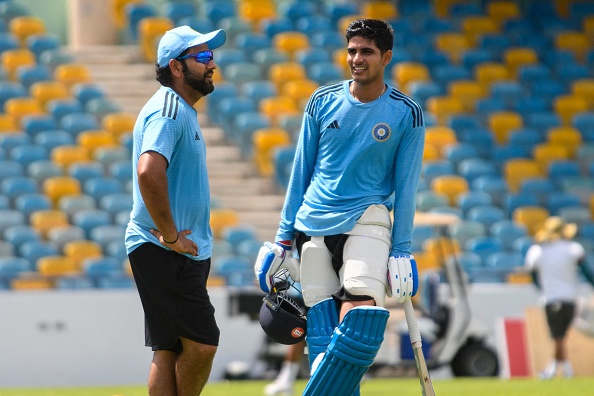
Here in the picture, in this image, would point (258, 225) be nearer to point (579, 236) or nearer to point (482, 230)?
point (482, 230)

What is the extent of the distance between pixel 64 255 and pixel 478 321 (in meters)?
5.01

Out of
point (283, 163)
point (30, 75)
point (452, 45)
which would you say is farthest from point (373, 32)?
point (452, 45)

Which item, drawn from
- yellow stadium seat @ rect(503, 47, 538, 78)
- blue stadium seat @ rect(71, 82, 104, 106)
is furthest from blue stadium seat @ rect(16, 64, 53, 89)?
yellow stadium seat @ rect(503, 47, 538, 78)

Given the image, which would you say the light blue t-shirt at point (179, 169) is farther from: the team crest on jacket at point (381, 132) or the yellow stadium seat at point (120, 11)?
the yellow stadium seat at point (120, 11)

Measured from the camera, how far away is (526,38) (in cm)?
2106

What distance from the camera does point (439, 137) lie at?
60.0ft

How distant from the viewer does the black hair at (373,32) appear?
19.9 ft

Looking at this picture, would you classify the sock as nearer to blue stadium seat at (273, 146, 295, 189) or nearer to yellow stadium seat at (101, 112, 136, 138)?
blue stadium seat at (273, 146, 295, 189)

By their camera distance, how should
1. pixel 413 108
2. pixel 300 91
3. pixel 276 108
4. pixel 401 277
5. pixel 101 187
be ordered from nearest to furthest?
pixel 401 277 → pixel 413 108 → pixel 101 187 → pixel 276 108 → pixel 300 91

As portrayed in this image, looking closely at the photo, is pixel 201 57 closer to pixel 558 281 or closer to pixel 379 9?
pixel 558 281

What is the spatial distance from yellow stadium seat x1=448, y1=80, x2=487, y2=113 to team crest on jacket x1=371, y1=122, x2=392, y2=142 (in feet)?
44.2

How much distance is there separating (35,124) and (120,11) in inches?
156

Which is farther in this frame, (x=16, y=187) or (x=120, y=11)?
(x=120, y=11)

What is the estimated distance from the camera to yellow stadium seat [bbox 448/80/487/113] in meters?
19.3
